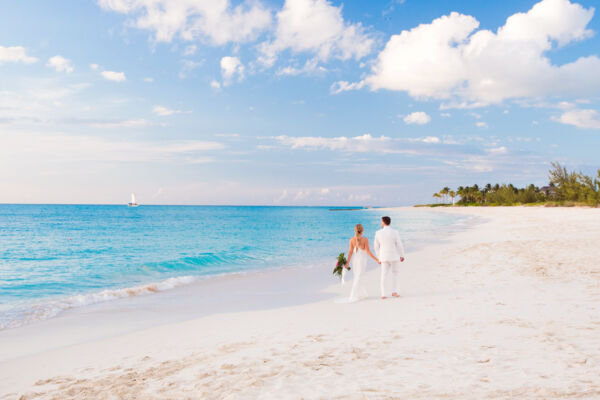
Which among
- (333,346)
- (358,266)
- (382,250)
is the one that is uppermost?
(382,250)

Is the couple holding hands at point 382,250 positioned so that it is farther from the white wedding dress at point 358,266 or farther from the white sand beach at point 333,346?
the white sand beach at point 333,346

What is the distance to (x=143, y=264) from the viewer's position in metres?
21.5

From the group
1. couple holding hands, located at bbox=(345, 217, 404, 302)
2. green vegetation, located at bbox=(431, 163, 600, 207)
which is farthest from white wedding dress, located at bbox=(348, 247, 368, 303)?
green vegetation, located at bbox=(431, 163, 600, 207)

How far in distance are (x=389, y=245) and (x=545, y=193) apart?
14349 cm

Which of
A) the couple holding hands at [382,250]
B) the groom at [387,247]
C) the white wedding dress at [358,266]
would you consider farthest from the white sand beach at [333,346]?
the groom at [387,247]

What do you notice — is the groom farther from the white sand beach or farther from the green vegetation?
the green vegetation

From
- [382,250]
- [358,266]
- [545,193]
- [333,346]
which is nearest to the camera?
[333,346]

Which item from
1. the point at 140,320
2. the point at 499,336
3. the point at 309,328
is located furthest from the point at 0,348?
the point at 499,336

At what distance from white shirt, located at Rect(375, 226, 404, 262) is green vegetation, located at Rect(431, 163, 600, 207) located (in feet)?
267

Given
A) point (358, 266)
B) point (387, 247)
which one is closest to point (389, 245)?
point (387, 247)

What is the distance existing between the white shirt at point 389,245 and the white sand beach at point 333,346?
119 centimetres

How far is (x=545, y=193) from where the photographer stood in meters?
127

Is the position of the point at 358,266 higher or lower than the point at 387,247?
lower

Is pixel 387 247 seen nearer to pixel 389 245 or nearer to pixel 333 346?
pixel 389 245
